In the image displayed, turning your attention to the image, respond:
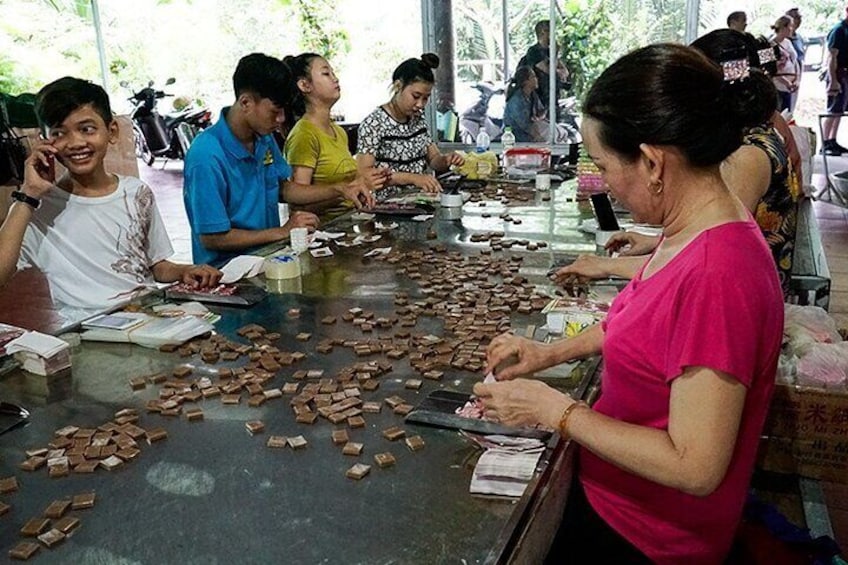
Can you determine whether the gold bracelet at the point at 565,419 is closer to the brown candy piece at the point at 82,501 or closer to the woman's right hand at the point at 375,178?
the brown candy piece at the point at 82,501

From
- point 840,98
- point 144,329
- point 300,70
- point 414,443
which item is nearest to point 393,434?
point 414,443

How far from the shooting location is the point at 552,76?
7707 millimetres

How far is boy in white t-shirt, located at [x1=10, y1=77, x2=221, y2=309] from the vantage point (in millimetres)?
2332

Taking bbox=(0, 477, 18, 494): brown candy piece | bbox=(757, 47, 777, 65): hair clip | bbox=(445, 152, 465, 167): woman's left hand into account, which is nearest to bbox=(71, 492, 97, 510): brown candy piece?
bbox=(0, 477, 18, 494): brown candy piece

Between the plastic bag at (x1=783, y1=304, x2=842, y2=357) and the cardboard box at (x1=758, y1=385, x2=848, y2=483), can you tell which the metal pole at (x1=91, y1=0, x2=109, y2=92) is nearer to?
the plastic bag at (x1=783, y1=304, x2=842, y2=357)

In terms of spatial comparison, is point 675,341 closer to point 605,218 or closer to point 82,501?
point 82,501

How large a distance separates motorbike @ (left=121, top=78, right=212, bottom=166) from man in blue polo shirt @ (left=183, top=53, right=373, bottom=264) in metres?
8.87

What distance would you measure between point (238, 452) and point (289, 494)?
20 centimetres

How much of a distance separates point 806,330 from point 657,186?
4.78ft

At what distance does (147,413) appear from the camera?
1.60 metres

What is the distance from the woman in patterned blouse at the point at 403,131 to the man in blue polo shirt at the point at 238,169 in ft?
3.70

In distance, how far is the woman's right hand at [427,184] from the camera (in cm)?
406

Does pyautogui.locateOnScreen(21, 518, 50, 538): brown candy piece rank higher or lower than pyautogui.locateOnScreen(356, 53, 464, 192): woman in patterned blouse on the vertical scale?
lower

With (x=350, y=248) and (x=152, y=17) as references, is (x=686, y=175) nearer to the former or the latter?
(x=350, y=248)
